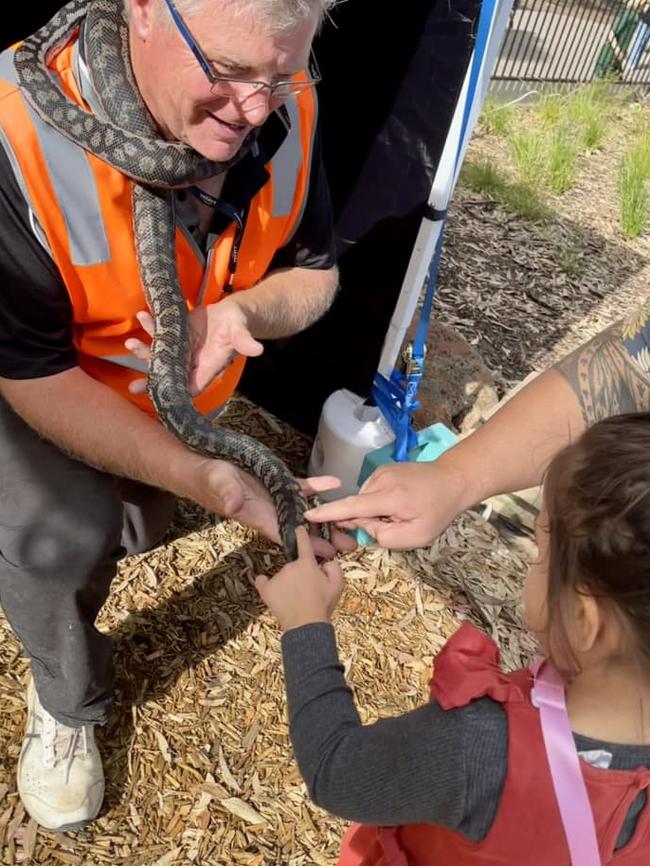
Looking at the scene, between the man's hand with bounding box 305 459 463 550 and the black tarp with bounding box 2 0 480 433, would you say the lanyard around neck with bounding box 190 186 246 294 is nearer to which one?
the man's hand with bounding box 305 459 463 550

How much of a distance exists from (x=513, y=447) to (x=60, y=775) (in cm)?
202

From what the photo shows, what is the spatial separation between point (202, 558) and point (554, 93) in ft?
36.0

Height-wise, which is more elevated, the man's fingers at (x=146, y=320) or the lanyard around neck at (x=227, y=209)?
the lanyard around neck at (x=227, y=209)

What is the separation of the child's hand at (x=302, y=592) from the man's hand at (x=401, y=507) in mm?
256

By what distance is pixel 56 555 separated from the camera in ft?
8.80

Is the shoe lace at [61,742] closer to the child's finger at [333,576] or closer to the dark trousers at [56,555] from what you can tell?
the dark trousers at [56,555]

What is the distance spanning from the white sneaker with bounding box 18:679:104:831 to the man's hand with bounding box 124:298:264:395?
1.35 m

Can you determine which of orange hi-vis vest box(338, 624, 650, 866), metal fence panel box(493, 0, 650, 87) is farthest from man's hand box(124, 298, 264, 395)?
metal fence panel box(493, 0, 650, 87)

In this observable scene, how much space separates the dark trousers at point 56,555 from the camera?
8.82 feet

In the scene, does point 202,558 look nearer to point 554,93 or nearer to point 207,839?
point 207,839

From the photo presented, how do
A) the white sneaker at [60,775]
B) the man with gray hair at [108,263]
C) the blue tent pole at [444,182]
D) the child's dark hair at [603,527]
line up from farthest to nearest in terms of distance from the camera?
1. the blue tent pole at [444,182]
2. the white sneaker at [60,775]
3. the man with gray hair at [108,263]
4. the child's dark hair at [603,527]

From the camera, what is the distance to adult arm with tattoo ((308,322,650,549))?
251cm

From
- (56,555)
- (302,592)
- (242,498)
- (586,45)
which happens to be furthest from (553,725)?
(586,45)

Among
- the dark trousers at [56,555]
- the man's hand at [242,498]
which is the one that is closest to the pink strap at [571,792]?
the man's hand at [242,498]
